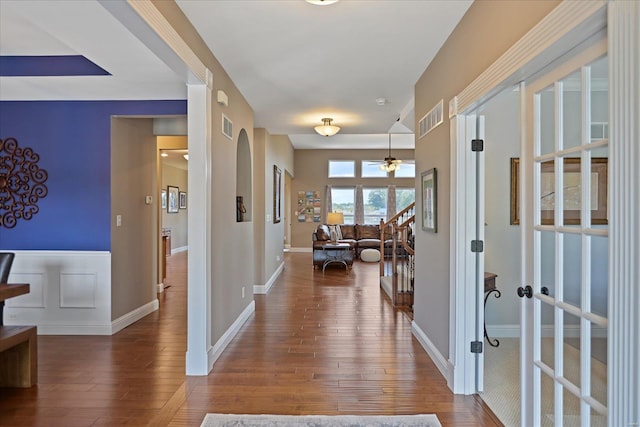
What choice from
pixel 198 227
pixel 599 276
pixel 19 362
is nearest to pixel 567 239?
pixel 599 276

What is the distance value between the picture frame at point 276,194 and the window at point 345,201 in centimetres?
507

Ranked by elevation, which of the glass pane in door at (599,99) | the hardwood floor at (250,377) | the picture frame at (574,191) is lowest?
the hardwood floor at (250,377)

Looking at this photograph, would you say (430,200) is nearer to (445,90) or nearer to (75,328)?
(445,90)

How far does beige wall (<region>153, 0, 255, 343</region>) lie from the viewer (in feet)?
10.6

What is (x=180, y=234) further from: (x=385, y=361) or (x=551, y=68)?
(x=551, y=68)

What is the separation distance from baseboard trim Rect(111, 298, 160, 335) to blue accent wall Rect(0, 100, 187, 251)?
851mm

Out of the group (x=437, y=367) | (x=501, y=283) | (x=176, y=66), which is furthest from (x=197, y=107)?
(x=501, y=283)

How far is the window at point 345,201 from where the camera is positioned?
12945 millimetres

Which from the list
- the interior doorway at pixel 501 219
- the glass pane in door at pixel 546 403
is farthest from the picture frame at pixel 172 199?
the glass pane in door at pixel 546 403

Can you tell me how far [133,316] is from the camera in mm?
4598

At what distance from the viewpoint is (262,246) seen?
6.28 m

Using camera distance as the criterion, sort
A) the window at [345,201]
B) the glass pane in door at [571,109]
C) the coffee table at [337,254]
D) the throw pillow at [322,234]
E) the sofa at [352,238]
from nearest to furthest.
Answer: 1. the glass pane in door at [571,109]
2. the coffee table at [337,254]
3. the sofa at [352,238]
4. the throw pillow at [322,234]
5. the window at [345,201]

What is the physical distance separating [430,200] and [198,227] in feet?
6.67

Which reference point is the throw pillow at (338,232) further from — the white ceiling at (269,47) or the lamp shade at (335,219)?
the white ceiling at (269,47)
